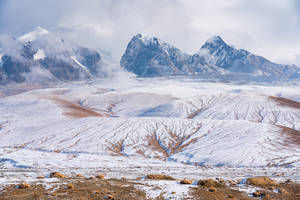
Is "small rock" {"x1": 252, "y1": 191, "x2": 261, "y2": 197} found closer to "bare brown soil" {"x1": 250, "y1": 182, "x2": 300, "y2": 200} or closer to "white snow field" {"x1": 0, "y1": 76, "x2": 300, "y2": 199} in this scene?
"bare brown soil" {"x1": 250, "y1": 182, "x2": 300, "y2": 200}

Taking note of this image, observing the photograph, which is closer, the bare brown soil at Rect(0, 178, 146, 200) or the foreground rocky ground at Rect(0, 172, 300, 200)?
the bare brown soil at Rect(0, 178, 146, 200)

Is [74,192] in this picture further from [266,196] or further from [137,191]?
[266,196]

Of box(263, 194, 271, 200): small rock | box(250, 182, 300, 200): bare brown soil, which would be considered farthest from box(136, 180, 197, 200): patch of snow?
box(250, 182, 300, 200): bare brown soil

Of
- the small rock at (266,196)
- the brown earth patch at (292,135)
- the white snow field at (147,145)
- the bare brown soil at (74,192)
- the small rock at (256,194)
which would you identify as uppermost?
the small rock at (266,196)

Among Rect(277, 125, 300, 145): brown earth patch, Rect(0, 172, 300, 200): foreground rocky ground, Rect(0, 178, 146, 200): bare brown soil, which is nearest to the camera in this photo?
Rect(0, 178, 146, 200): bare brown soil

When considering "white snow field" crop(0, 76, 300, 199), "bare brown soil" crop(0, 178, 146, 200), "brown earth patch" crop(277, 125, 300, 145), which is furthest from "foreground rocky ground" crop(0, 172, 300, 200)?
"brown earth patch" crop(277, 125, 300, 145)

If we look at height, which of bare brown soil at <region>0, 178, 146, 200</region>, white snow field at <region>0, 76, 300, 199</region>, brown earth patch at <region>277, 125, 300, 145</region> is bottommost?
white snow field at <region>0, 76, 300, 199</region>

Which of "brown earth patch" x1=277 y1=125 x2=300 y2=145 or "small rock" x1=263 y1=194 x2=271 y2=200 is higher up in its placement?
"small rock" x1=263 y1=194 x2=271 y2=200

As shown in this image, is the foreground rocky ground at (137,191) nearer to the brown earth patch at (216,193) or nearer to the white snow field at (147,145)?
the brown earth patch at (216,193)

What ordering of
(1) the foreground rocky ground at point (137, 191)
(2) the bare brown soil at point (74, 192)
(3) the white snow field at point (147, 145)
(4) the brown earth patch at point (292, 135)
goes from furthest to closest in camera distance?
(4) the brown earth patch at point (292, 135) → (3) the white snow field at point (147, 145) → (1) the foreground rocky ground at point (137, 191) → (2) the bare brown soil at point (74, 192)

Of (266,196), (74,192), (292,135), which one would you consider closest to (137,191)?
(74,192)

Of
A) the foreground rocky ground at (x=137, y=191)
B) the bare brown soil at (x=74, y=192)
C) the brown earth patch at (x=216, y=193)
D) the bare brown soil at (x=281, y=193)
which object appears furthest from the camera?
the bare brown soil at (x=281, y=193)

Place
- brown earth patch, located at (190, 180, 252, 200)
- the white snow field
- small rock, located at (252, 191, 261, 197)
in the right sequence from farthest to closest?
1. the white snow field
2. small rock, located at (252, 191, 261, 197)
3. brown earth patch, located at (190, 180, 252, 200)

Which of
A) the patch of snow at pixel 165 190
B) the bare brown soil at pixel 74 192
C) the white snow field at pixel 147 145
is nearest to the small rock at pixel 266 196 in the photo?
the patch of snow at pixel 165 190
